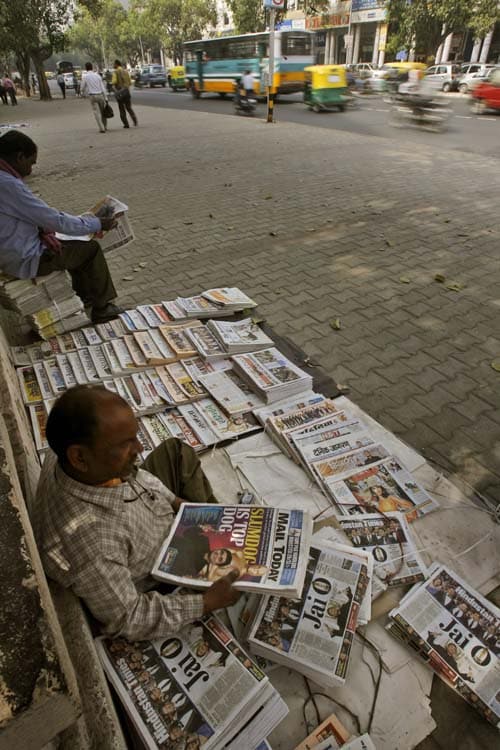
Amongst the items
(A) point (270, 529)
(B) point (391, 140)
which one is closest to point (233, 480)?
(A) point (270, 529)

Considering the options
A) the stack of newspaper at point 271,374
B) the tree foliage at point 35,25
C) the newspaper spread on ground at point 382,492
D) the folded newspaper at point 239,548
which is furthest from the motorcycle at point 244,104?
the folded newspaper at point 239,548

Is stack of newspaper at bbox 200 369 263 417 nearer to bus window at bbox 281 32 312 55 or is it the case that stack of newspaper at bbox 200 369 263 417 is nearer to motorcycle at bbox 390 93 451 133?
motorcycle at bbox 390 93 451 133

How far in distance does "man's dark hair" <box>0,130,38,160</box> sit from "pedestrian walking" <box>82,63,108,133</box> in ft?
37.6

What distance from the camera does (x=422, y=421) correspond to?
278 cm

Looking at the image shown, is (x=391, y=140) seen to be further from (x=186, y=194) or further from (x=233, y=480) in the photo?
(x=233, y=480)

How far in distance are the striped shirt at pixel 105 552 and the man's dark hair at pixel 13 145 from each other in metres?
2.47

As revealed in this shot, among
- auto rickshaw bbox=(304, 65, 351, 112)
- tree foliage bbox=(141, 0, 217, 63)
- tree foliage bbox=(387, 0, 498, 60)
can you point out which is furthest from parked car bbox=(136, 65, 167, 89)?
A: auto rickshaw bbox=(304, 65, 351, 112)

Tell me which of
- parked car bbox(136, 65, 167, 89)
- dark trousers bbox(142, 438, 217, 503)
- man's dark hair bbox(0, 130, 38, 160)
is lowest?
parked car bbox(136, 65, 167, 89)

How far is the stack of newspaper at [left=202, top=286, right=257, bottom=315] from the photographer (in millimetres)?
3793

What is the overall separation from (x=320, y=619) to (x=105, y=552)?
861 millimetres

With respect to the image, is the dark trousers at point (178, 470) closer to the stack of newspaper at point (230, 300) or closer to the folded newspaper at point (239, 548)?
the folded newspaper at point (239, 548)

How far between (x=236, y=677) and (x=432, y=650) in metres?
0.75

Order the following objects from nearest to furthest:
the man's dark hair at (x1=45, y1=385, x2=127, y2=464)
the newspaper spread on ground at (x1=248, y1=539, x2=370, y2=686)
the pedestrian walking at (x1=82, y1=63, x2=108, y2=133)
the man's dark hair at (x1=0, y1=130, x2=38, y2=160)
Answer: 1. the man's dark hair at (x1=45, y1=385, x2=127, y2=464)
2. the newspaper spread on ground at (x1=248, y1=539, x2=370, y2=686)
3. the man's dark hair at (x1=0, y1=130, x2=38, y2=160)
4. the pedestrian walking at (x1=82, y1=63, x2=108, y2=133)

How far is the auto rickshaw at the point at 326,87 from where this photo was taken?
1524cm
